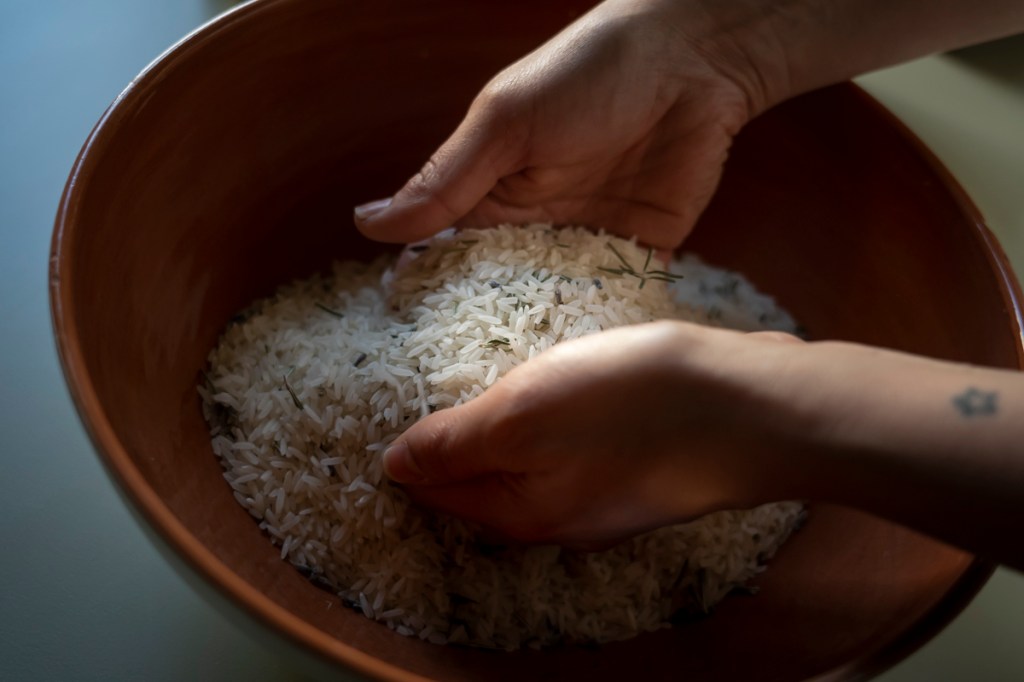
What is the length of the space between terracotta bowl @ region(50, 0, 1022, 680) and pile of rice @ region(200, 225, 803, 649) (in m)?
0.03

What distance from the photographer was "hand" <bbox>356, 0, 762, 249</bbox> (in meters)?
1.03

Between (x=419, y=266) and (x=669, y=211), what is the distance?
373 mm

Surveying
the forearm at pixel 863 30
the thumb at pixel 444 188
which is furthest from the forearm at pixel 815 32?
the thumb at pixel 444 188

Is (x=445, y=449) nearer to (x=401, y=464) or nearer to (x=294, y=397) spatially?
(x=401, y=464)

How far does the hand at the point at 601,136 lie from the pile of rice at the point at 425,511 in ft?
0.35

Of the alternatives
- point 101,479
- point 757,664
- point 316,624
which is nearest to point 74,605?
point 101,479

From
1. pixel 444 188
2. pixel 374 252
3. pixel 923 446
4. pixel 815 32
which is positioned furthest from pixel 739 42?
pixel 923 446

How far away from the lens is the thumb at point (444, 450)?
2.52 ft

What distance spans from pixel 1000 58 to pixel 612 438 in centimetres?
121

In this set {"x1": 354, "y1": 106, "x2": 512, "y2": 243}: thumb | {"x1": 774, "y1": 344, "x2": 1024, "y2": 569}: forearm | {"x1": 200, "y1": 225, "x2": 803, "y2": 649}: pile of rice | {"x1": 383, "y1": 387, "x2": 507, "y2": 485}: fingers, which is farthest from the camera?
{"x1": 354, "y1": 106, "x2": 512, "y2": 243}: thumb

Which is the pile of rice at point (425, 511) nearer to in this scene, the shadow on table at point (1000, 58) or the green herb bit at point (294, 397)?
the green herb bit at point (294, 397)

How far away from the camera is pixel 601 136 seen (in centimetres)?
109

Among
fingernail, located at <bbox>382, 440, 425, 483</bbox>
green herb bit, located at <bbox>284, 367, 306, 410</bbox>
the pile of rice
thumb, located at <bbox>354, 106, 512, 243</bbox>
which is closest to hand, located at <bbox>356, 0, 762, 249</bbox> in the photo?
thumb, located at <bbox>354, 106, 512, 243</bbox>

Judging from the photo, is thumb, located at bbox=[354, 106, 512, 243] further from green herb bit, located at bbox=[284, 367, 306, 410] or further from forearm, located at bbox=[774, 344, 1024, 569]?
forearm, located at bbox=[774, 344, 1024, 569]
